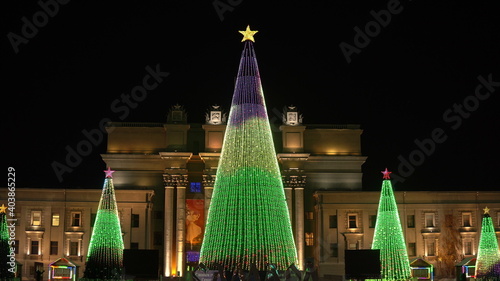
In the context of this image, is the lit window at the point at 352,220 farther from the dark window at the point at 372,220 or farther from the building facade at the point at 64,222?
the building facade at the point at 64,222

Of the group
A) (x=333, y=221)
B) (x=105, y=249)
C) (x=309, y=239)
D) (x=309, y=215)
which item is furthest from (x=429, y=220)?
(x=105, y=249)

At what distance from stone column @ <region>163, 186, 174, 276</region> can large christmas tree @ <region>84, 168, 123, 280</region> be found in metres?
17.5

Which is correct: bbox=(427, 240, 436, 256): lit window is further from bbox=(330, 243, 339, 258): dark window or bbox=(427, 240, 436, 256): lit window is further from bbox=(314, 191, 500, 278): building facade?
bbox=(330, 243, 339, 258): dark window

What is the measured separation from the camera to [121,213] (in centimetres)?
5656

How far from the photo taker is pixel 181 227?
56.9 metres

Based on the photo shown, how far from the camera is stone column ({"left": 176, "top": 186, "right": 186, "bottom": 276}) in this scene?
5622 centimetres

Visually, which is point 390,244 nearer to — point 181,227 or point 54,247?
point 181,227

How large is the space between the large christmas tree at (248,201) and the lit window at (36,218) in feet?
103

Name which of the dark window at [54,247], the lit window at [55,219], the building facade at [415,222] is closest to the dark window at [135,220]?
the lit window at [55,219]

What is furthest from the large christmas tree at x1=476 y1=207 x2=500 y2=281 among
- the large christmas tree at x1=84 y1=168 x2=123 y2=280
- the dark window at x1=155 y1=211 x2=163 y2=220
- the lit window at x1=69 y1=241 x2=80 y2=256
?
the lit window at x1=69 y1=241 x2=80 y2=256

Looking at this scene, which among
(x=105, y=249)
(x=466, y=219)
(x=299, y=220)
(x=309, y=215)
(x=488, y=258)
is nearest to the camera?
(x=105, y=249)

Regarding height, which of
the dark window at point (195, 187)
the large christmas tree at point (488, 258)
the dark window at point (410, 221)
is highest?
the dark window at point (195, 187)

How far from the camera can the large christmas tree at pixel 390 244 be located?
122 feet

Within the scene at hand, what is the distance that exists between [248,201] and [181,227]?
97.8ft
